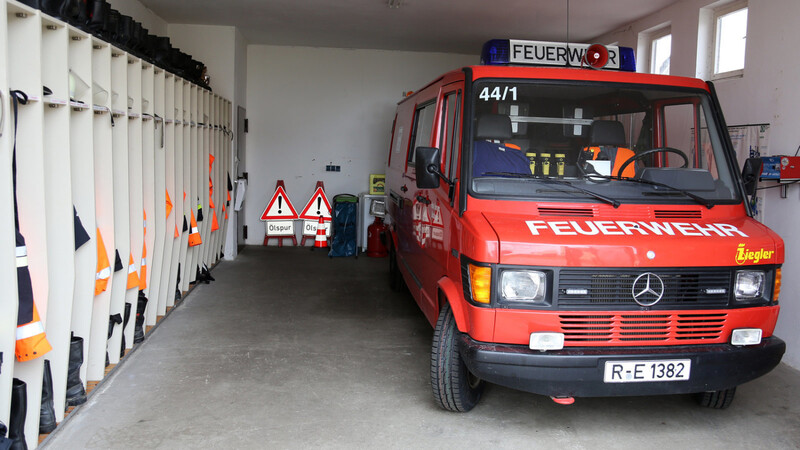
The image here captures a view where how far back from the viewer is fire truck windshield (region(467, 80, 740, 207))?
3.54 m

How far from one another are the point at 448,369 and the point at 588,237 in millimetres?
1093

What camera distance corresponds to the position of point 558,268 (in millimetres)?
3035

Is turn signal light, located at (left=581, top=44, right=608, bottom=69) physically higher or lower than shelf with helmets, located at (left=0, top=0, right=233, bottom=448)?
higher

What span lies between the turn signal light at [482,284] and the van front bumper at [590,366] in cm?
24

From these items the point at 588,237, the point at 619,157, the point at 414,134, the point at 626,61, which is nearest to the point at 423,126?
the point at 414,134

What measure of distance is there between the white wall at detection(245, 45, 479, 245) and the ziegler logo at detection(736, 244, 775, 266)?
24.5 ft

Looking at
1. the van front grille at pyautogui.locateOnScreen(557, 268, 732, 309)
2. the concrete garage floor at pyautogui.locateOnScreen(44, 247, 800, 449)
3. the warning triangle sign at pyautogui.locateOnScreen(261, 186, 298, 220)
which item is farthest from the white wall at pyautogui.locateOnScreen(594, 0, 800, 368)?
the warning triangle sign at pyautogui.locateOnScreen(261, 186, 298, 220)

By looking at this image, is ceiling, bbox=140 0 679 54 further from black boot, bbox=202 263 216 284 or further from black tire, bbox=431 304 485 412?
black tire, bbox=431 304 485 412

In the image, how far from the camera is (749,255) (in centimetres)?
319

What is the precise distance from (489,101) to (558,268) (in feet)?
3.89

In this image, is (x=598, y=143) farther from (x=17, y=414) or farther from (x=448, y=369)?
(x=17, y=414)

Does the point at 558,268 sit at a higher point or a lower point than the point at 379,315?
higher

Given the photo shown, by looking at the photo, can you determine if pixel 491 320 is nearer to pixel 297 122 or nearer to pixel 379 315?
pixel 379 315

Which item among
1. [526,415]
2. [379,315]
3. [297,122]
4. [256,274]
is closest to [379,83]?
[297,122]
